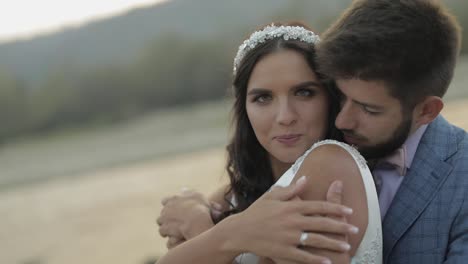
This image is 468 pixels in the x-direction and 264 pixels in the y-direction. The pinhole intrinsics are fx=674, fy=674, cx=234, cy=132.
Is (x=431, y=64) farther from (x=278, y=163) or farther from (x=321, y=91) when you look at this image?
(x=278, y=163)

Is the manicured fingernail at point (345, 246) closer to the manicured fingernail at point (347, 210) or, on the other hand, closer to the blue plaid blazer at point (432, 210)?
the manicured fingernail at point (347, 210)

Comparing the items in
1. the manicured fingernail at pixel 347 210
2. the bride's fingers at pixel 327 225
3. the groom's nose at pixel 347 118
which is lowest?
the bride's fingers at pixel 327 225

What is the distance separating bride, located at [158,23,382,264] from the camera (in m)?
2.24

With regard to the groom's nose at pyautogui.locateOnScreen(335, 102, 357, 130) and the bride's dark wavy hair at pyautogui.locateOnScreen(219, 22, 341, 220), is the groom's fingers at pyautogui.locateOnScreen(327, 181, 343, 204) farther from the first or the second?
the bride's dark wavy hair at pyautogui.locateOnScreen(219, 22, 341, 220)

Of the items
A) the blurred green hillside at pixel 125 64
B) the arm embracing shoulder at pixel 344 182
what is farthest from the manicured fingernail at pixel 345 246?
the blurred green hillside at pixel 125 64

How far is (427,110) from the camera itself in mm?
2623

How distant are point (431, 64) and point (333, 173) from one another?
2.07 feet

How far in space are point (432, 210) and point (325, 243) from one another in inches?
19.9

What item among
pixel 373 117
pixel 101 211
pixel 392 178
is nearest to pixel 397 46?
pixel 373 117

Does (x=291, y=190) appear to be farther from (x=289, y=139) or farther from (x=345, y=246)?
(x=289, y=139)

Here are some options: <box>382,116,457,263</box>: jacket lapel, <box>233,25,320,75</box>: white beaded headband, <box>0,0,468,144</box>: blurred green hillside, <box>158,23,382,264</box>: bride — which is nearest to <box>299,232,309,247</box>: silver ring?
<box>158,23,382,264</box>: bride

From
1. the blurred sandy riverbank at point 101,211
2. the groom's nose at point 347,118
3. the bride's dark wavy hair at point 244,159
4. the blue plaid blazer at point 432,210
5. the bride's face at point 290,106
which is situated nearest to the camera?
the blue plaid blazer at point 432,210

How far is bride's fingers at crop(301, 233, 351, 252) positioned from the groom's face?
21.3 inches

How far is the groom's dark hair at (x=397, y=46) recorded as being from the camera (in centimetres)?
244
